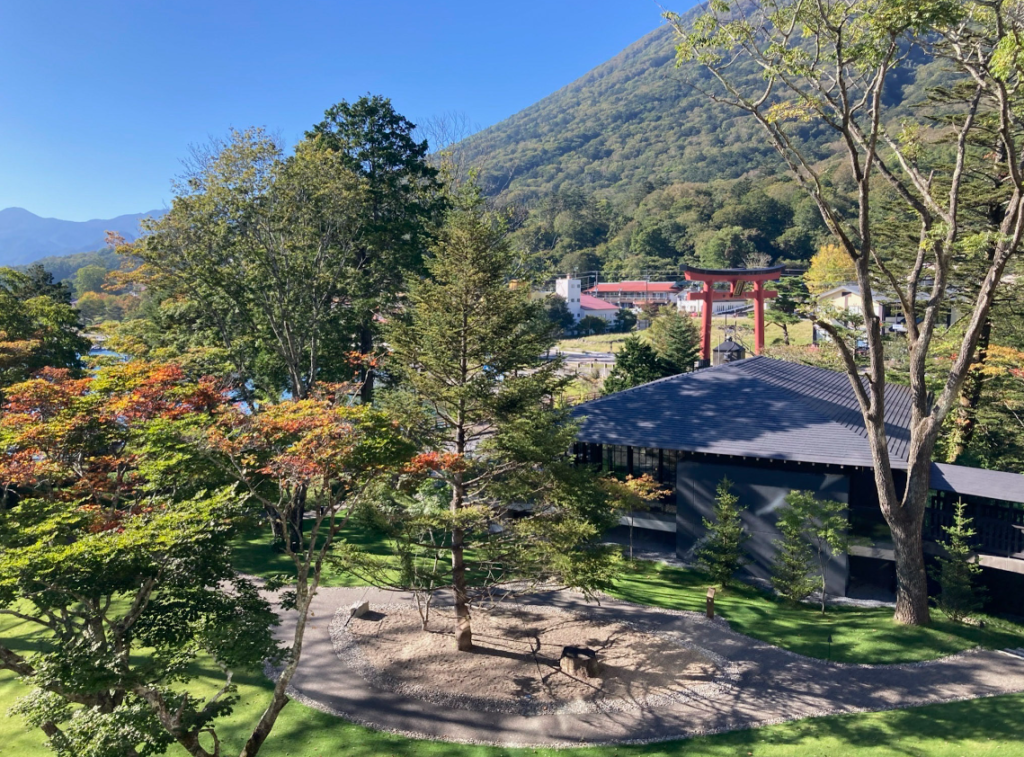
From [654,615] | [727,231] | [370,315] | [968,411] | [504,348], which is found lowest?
[654,615]

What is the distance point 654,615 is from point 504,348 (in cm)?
711

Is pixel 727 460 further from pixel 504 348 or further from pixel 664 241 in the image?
pixel 664 241

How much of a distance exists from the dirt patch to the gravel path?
31 centimetres

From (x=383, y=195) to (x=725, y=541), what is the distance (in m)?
16.5

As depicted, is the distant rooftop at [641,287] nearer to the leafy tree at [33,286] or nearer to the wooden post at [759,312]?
the wooden post at [759,312]

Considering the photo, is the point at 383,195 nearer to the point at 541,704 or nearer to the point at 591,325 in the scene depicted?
the point at 541,704

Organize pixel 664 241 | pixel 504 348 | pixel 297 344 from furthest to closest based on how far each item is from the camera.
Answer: pixel 664 241
pixel 297 344
pixel 504 348

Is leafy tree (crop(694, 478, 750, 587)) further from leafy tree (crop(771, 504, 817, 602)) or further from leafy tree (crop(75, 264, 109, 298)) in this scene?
leafy tree (crop(75, 264, 109, 298))

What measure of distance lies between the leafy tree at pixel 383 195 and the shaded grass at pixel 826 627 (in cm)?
1307

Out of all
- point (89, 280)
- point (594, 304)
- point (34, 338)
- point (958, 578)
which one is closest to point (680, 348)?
point (958, 578)

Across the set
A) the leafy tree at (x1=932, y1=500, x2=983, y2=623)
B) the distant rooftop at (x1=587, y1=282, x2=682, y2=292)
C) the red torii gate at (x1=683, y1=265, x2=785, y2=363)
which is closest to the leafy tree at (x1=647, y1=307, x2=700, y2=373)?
the red torii gate at (x1=683, y1=265, x2=785, y2=363)

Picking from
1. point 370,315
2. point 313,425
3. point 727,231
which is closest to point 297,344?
point 370,315

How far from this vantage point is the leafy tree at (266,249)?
1591 cm

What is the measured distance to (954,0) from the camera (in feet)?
31.3
